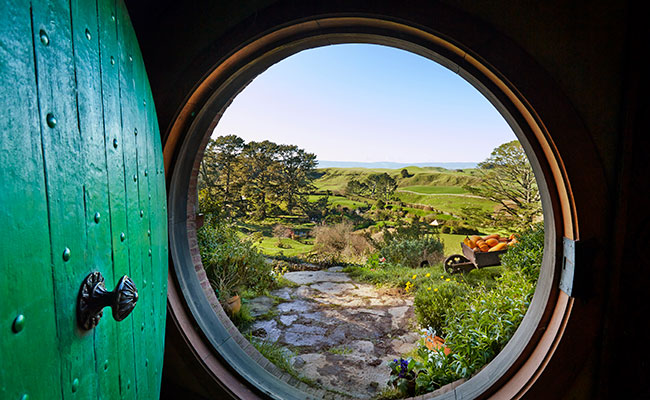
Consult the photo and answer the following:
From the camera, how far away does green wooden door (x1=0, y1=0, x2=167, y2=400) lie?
48cm

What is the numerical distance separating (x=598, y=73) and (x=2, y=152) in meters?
1.76

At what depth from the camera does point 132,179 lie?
948 mm

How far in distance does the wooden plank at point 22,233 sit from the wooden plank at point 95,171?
14cm

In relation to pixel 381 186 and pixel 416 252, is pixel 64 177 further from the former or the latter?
pixel 381 186

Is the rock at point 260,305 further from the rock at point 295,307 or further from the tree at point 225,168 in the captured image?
the tree at point 225,168

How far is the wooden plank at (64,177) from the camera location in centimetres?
56

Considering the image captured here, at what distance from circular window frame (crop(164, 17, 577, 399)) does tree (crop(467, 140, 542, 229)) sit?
14.6ft

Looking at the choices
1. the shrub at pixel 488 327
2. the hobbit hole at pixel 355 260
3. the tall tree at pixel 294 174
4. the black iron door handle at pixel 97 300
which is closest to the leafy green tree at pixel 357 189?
the hobbit hole at pixel 355 260

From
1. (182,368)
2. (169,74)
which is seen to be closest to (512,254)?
(182,368)

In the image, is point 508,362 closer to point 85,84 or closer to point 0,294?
point 0,294

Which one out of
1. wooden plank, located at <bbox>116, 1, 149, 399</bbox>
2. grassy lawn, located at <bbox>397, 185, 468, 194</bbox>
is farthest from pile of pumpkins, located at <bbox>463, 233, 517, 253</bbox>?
wooden plank, located at <bbox>116, 1, 149, 399</bbox>

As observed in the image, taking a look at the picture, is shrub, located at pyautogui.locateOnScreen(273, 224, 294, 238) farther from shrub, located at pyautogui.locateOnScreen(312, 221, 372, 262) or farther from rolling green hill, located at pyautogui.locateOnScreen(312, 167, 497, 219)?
rolling green hill, located at pyautogui.locateOnScreen(312, 167, 497, 219)

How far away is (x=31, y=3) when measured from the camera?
523 millimetres

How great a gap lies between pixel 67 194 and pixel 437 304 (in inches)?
133
